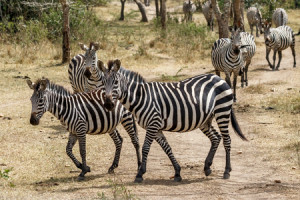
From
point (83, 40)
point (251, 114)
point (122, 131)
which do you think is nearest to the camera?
point (122, 131)

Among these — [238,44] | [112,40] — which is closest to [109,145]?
[238,44]

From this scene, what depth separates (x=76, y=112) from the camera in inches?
322

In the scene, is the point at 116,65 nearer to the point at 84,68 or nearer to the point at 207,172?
the point at 207,172

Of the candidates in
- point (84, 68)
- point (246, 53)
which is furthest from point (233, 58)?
point (84, 68)

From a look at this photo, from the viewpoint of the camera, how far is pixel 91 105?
8.38 meters

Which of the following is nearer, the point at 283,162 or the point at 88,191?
the point at 88,191

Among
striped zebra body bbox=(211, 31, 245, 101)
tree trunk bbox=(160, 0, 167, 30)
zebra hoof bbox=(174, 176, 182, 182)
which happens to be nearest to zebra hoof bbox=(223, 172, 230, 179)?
zebra hoof bbox=(174, 176, 182, 182)

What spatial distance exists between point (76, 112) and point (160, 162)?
1861 millimetres

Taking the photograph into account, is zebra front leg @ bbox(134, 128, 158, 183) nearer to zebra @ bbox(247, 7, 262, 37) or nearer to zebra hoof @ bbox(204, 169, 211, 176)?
zebra hoof @ bbox(204, 169, 211, 176)

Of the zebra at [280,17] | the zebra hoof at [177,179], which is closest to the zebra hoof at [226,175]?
the zebra hoof at [177,179]

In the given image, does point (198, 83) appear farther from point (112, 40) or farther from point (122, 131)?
point (112, 40)

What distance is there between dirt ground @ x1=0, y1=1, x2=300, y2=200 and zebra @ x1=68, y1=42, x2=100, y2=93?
1046 mm

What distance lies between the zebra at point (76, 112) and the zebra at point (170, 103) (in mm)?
385

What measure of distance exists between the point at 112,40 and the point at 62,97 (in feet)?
50.5
